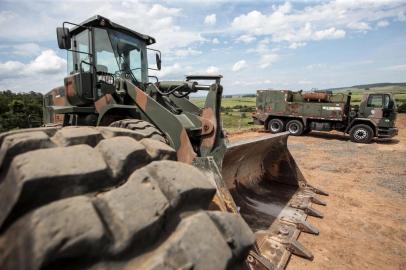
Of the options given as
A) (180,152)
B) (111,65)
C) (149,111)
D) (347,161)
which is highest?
(111,65)

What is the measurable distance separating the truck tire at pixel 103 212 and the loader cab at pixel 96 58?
3.06m

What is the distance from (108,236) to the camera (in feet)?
4.15

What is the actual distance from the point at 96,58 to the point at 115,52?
32cm

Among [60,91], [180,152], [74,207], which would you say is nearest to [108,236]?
[74,207]

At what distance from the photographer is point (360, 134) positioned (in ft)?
52.1

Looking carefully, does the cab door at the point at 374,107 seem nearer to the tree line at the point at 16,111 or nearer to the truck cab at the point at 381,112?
the truck cab at the point at 381,112

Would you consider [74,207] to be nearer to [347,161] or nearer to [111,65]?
[111,65]

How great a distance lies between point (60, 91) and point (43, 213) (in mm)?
5165

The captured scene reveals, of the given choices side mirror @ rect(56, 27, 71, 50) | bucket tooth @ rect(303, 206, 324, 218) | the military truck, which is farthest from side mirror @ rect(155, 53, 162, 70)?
the military truck

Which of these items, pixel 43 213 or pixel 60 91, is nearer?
pixel 43 213

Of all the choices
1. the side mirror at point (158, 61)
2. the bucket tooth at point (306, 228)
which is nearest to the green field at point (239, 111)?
the side mirror at point (158, 61)

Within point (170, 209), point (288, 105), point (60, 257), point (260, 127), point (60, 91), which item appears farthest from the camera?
point (260, 127)

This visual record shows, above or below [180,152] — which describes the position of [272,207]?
below

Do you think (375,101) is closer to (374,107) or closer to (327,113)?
(374,107)
